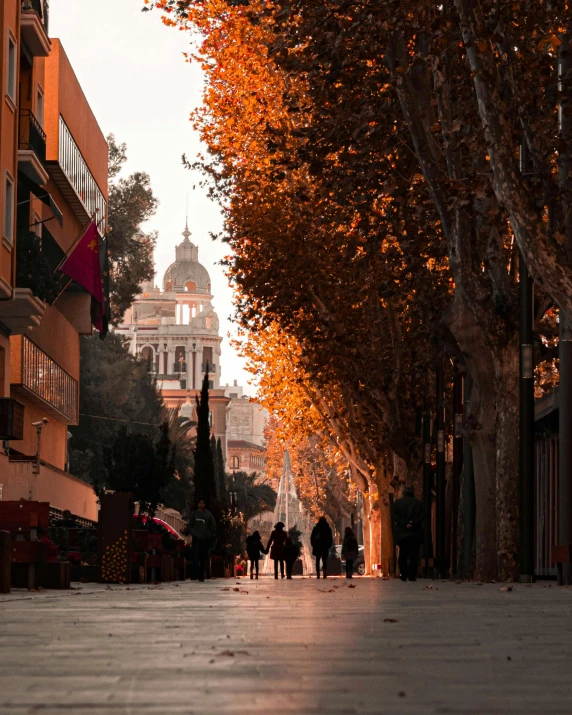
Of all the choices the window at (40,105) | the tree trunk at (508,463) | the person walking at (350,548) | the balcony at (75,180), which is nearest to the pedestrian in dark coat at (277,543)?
the person walking at (350,548)

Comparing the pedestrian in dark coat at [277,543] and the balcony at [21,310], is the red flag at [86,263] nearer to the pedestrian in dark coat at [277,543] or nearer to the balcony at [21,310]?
the balcony at [21,310]

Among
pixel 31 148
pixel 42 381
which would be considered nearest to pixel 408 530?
pixel 31 148

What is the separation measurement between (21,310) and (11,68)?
535 cm

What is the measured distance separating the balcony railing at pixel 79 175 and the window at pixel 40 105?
2087mm

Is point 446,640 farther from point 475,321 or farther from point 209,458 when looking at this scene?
point 209,458

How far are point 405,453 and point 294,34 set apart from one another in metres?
18.8

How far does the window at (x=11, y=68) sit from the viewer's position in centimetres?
3365

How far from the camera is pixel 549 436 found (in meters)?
29.8

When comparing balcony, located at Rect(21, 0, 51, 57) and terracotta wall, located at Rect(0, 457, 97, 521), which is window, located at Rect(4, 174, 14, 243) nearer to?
balcony, located at Rect(21, 0, 51, 57)

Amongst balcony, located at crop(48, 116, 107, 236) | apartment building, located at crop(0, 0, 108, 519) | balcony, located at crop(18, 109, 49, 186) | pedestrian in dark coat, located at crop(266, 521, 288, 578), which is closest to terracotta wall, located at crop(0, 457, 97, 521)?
apartment building, located at crop(0, 0, 108, 519)

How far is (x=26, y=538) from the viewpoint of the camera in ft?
69.8

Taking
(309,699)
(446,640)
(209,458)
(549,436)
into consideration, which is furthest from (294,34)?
(209,458)

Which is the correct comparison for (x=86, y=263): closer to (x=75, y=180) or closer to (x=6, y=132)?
(x=75, y=180)

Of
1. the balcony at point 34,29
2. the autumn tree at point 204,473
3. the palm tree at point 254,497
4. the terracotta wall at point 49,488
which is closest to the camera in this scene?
the balcony at point 34,29
